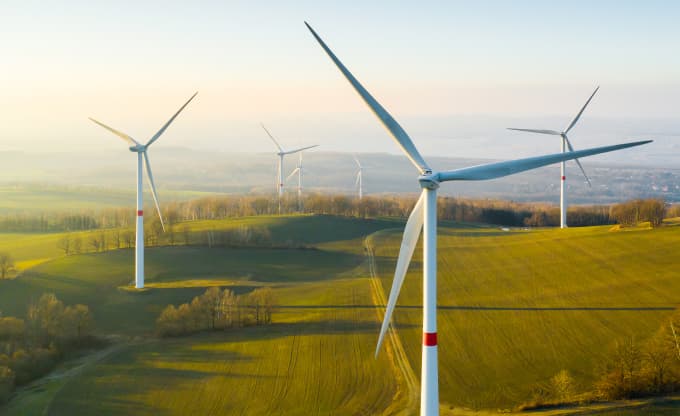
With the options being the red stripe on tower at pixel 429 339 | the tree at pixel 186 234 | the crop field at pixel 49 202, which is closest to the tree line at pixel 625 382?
the red stripe on tower at pixel 429 339

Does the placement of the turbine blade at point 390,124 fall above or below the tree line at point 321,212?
above

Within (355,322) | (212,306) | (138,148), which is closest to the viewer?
(355,322)

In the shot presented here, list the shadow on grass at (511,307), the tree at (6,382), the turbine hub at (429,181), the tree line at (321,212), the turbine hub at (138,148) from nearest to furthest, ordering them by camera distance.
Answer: the turbine hub at (429,181)
the tree at (6,382)
the shadow on grass at (511,307)
the turbine hub at (138,148)
the tree line at (321,212)

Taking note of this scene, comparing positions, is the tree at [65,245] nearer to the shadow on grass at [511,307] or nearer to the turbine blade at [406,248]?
the shadow on grass at [511,307]

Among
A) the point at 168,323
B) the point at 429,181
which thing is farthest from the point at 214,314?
the point at 429,181

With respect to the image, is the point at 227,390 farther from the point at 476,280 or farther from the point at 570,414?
the point at 476,280

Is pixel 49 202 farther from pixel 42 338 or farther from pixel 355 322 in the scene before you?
pixel 355 322

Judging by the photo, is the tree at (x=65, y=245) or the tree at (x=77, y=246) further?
the tree at (x=65, y=245)
